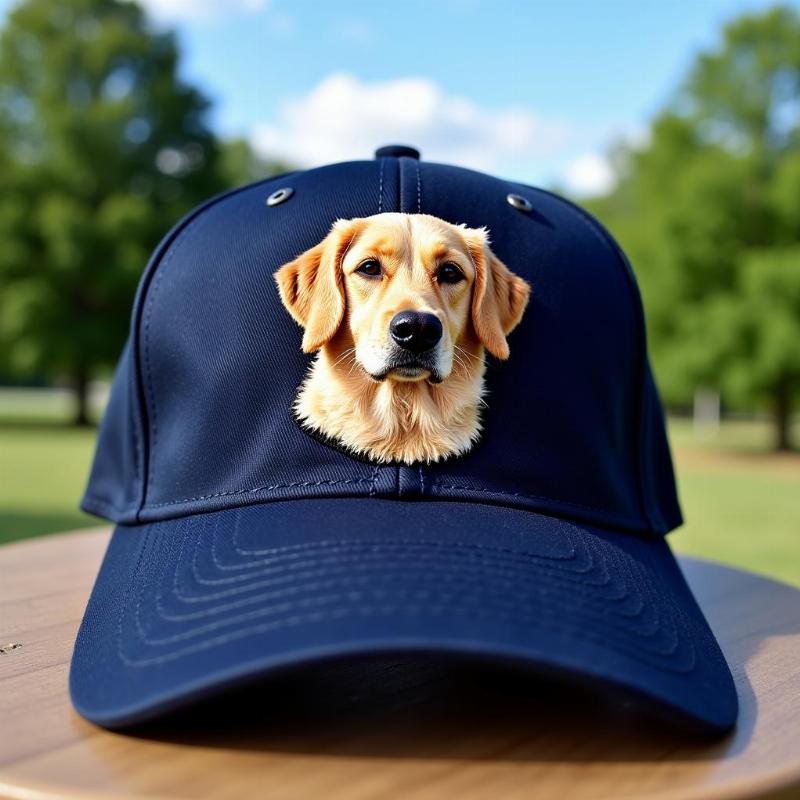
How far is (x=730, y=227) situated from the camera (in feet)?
46.3

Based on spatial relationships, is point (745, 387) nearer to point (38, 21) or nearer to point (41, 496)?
point (41, 496)

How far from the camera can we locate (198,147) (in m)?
19.0

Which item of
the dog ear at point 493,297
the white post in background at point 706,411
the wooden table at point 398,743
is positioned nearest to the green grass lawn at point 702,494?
the dog ear at point 493,297

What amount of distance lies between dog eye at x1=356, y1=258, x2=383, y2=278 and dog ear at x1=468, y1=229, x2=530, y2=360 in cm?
14

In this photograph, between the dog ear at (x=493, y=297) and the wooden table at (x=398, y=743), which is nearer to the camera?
the wooden table at (x=398, y=743)

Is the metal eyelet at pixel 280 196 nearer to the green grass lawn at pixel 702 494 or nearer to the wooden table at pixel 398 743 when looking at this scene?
the wooden table at pixel 398 743

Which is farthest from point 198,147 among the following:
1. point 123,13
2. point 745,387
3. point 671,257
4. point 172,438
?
point 172,438

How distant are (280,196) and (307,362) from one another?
11.5 inches

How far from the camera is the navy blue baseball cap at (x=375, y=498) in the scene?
2.85 ft

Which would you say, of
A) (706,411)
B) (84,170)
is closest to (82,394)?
(84,170)

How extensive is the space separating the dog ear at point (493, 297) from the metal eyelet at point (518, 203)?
109 mm

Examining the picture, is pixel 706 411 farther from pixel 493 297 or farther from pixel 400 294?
pixel 400 294

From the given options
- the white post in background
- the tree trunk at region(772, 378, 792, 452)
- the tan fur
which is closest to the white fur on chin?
the tan fur

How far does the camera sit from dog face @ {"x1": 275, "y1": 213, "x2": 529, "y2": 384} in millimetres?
1157
